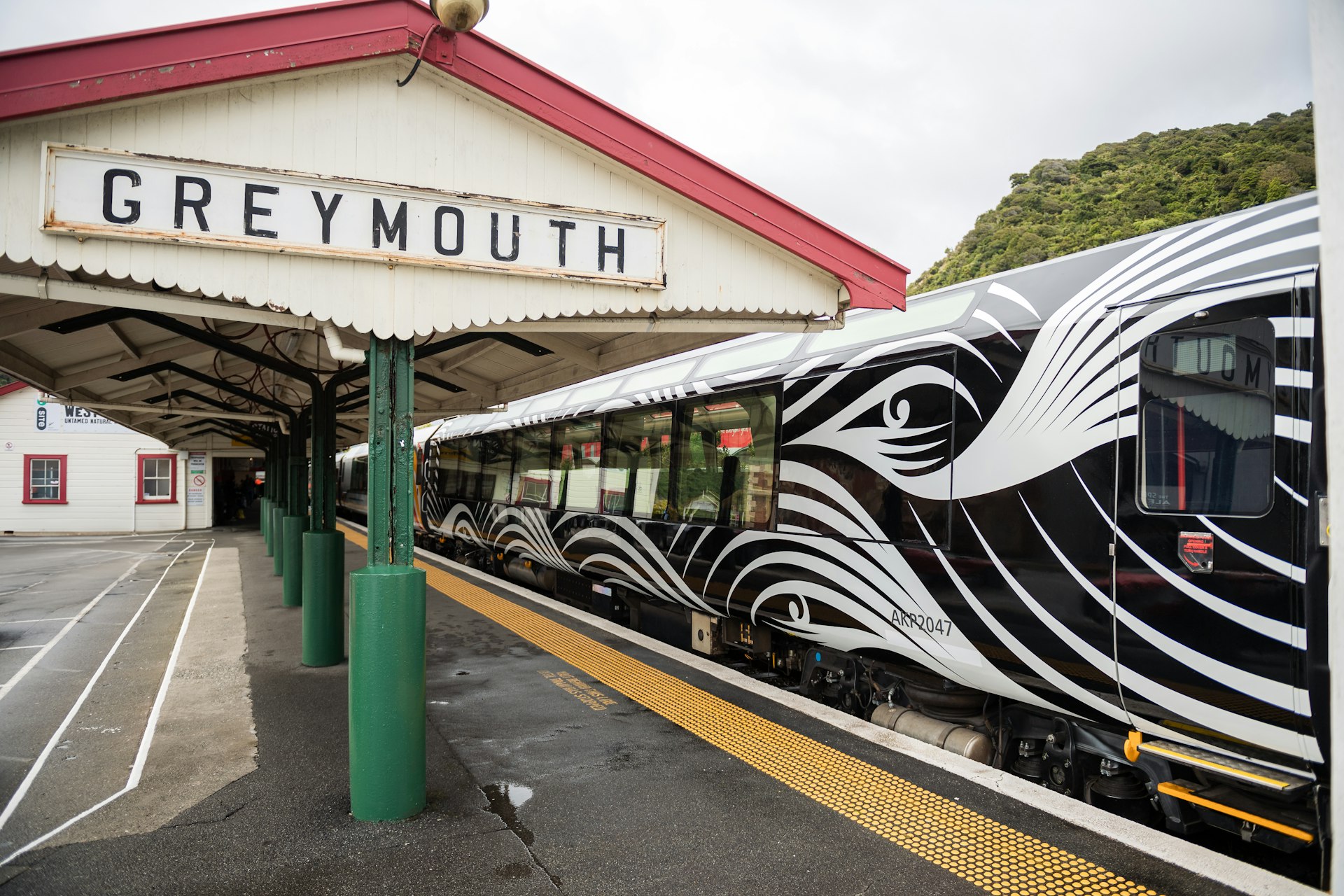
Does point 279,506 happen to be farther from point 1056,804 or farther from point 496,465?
point 1056,804

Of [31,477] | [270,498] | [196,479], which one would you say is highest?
[31,477]

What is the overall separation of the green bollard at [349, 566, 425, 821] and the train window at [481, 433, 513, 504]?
779cm

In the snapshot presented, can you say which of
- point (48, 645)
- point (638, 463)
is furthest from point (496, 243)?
point (48, 645)

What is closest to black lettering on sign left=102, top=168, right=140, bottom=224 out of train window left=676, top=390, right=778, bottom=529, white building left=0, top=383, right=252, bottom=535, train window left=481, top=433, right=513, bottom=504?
train window left=676, top=390, right=778, bottom=529

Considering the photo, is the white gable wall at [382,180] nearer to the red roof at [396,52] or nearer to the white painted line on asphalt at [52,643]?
the red roof at [396,52]

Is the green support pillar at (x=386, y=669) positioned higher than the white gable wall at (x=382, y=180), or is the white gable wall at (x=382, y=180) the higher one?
the white gable wall at (x=382, y=180)

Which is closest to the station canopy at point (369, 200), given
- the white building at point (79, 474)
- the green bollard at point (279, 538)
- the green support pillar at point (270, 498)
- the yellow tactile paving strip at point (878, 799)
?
the yellow tactile paving strip at point (878, 799)

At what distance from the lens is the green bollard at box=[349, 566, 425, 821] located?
387 centimetres

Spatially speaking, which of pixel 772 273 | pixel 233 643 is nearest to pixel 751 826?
pixel 772 273

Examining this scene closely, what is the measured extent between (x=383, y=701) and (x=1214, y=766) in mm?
3603

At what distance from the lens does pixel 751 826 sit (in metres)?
3.83

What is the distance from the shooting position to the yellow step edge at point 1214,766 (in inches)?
128

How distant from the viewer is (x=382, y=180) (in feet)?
13.2

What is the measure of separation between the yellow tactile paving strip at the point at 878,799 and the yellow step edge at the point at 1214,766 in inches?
24.3
